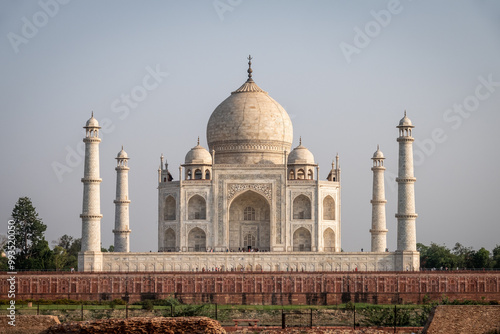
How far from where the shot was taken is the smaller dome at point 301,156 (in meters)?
45.8

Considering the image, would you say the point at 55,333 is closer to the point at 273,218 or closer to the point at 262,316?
the point at 262,316

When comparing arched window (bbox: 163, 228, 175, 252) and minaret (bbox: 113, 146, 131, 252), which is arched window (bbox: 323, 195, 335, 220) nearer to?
arched window (bbox: 163, 228, 175, 252)

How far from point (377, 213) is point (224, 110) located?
331 inches

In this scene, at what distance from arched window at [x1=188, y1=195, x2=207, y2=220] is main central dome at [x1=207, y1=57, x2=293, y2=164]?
3042 mm

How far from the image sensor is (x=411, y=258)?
41.0 m

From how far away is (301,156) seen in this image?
4594 centimetres

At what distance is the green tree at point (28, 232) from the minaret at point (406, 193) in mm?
15200

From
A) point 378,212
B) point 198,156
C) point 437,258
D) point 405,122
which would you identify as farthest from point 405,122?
point 437,258

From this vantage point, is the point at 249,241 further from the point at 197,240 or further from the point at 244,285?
the point at 244,285

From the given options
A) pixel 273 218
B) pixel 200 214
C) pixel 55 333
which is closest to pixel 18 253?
pixel 200 214

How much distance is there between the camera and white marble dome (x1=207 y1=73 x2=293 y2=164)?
154 feet

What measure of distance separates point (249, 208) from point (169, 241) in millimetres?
3713

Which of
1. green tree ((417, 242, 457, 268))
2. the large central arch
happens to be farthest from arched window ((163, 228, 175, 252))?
green tree ((417, 242, 457, 268))

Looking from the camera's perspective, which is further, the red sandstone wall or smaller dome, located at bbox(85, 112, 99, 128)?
smaller dome, located at bbox(85, 112, 99, 128)
